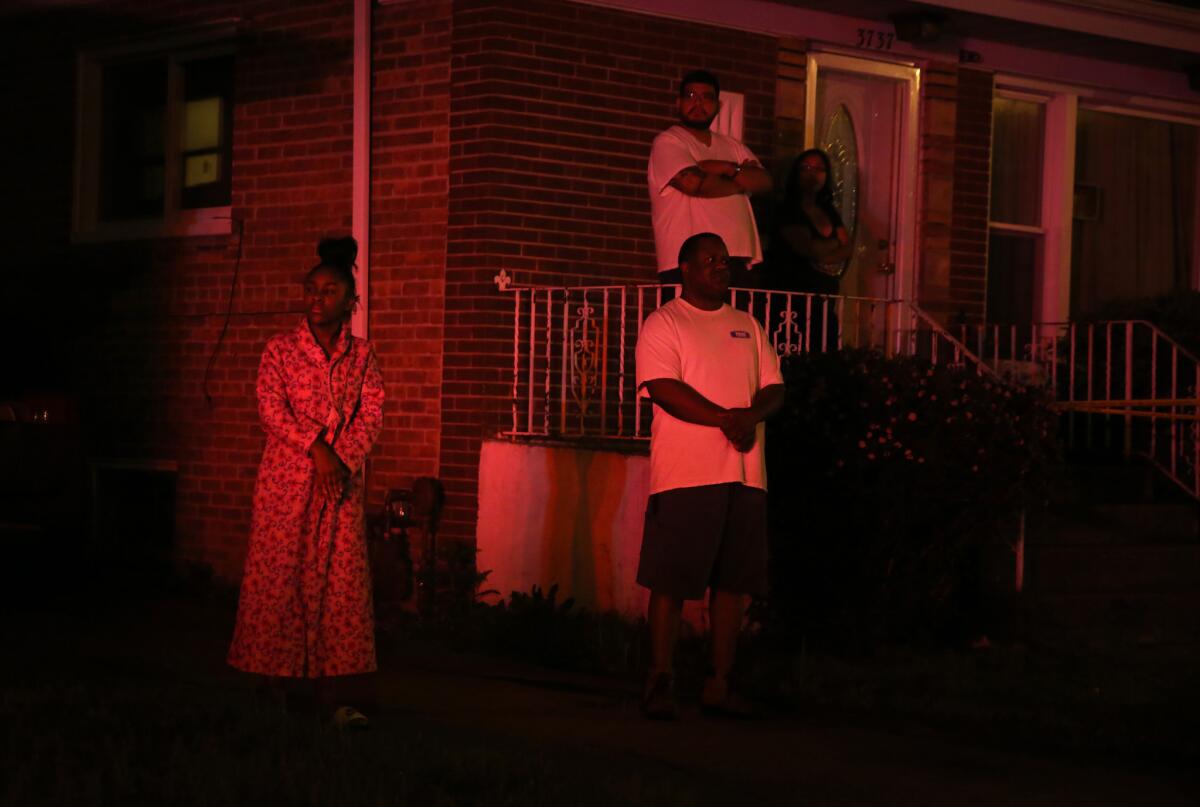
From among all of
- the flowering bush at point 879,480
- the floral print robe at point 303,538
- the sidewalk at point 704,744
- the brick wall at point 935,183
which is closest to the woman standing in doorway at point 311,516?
the floral print robe at point 303,538

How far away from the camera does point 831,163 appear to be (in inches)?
472

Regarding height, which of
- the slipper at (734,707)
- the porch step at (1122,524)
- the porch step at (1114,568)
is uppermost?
the porch step at (1122,524)

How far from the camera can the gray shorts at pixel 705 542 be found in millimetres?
7301

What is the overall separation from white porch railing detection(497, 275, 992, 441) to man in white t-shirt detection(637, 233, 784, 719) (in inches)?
82.3

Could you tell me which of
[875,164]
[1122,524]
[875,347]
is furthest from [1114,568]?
[875,164]

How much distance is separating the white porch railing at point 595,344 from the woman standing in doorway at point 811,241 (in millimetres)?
82

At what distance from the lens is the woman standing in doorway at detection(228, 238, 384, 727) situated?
671cm

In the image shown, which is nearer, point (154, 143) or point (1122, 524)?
point (1122, 524)

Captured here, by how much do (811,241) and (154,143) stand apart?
14.7 ft

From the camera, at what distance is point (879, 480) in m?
8.53

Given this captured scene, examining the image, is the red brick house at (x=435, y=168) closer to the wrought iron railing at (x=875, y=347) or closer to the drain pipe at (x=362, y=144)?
the drain pipe at (x=362, y=144)

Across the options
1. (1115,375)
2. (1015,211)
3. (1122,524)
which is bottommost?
(1122,524)

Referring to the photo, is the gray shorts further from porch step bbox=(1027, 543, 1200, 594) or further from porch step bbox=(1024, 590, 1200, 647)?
porch step bbox=(1027, 543, 1200, 594)

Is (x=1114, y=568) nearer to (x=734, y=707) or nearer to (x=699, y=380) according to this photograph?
(x=734, y=707)
